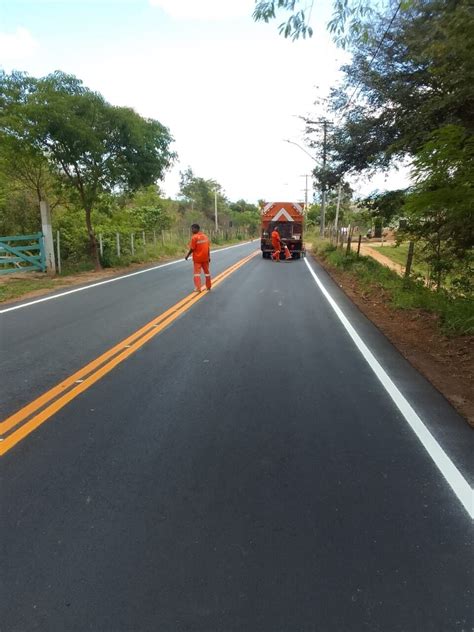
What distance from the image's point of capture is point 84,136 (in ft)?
49.5

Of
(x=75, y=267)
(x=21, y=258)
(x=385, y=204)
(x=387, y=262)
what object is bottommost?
(x=387, y=262)

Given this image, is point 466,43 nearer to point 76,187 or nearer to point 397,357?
point 397,357

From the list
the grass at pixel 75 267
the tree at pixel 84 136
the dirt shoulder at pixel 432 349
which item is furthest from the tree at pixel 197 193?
the dirt shoulder at pixel 432 349

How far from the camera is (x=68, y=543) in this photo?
2.63 meters

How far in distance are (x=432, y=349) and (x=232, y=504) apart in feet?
16.3

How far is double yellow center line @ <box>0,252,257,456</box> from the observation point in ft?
12.9

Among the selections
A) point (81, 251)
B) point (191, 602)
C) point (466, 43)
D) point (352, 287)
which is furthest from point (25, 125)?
point (191, 602)

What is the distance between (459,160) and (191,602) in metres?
6.12

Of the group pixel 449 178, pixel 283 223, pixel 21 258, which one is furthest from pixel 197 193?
pixel 449 178

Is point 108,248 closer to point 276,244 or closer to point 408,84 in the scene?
point 276,244

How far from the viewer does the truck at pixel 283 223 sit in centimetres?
2489

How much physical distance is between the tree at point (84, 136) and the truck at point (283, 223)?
23.9ft

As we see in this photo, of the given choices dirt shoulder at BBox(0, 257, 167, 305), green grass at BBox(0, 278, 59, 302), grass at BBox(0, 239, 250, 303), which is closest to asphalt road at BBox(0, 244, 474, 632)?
green grass at BBox(0, 278, 59, 302)

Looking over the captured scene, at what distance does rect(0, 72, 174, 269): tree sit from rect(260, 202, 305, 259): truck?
7.30 metres
